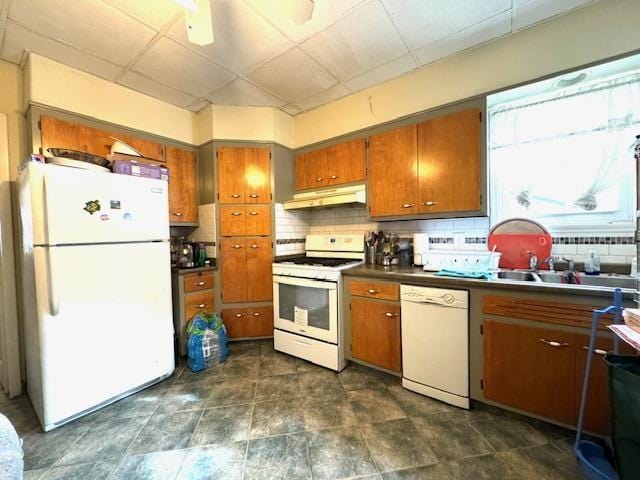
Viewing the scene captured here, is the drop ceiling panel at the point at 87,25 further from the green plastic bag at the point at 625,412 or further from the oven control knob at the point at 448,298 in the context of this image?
the green plastic bag at the point at 625,412

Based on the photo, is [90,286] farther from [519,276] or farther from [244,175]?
[519,276]

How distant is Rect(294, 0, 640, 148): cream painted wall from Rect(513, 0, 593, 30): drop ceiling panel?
0.18 feet

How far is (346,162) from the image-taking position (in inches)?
106

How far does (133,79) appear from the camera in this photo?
91.7 inches

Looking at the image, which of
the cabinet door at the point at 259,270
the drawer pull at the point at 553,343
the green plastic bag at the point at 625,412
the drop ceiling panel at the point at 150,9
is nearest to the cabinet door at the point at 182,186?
the cabinet door at the point at 259,270

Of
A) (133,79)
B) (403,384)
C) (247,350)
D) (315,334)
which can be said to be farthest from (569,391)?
(133,79)

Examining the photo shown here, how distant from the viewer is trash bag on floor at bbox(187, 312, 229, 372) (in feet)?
7.67

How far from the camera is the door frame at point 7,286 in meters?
1.97

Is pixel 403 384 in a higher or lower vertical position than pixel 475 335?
lower

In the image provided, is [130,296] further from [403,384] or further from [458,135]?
[458,135]

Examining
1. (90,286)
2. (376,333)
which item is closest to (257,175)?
(90,286)

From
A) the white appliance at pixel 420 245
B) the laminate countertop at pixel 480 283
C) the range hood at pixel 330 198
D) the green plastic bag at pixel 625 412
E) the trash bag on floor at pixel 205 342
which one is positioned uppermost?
the range hood at pixel 330 198

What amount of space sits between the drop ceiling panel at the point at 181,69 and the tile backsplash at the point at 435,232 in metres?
1.33

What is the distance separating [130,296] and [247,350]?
4.13 feet
